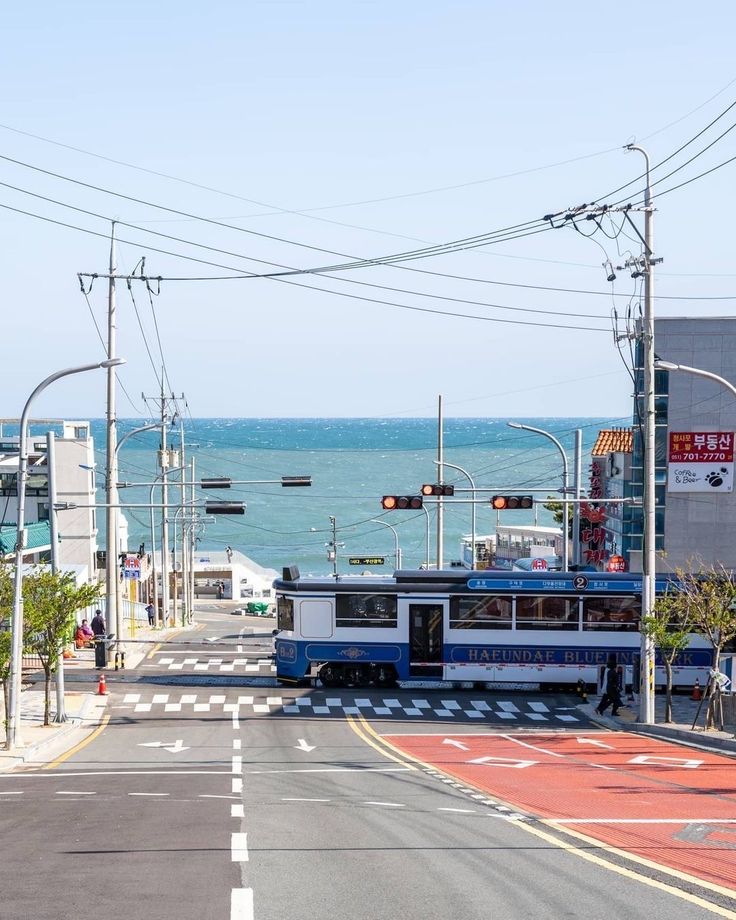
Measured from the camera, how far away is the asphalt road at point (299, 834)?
12.7m

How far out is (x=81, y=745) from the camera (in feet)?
97.1

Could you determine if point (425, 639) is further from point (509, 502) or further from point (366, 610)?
point (509, 502)

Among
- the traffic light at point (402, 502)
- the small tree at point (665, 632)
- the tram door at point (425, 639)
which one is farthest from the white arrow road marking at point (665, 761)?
the tram door at point (425, 639)

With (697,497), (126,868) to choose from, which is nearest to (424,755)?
(126,868)

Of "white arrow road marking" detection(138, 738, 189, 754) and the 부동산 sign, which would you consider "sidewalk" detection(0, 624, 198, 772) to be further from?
the 부동산 sign

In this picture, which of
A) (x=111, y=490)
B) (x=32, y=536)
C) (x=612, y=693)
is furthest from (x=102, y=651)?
(x=612, y=693)

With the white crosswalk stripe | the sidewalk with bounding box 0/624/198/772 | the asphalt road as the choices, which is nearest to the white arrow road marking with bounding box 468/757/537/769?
the asphalt road

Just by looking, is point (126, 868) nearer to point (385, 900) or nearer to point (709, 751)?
point (385, 900)

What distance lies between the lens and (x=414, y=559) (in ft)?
480

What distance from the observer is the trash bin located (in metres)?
43.7

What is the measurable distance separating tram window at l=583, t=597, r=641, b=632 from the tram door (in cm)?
460

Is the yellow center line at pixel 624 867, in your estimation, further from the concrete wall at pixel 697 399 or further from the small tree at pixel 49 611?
the concrete wall at pixel 697 399

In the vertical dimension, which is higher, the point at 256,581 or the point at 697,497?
the point at 697,497

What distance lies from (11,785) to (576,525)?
2675 centimetres
